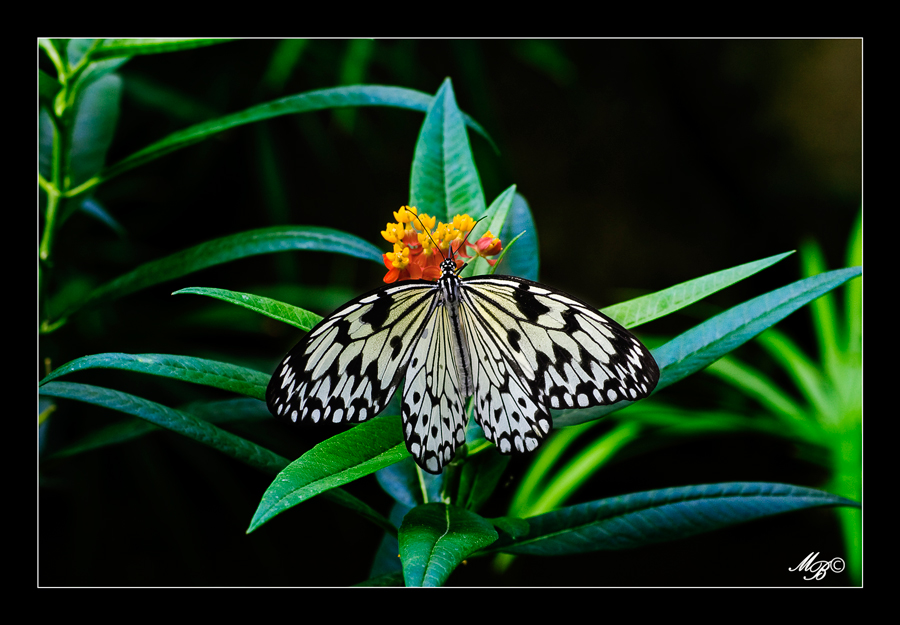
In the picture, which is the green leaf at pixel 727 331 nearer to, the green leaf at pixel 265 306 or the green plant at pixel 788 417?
the green leaf at pixel 265 306

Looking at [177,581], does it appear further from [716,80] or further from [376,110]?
[716,80]

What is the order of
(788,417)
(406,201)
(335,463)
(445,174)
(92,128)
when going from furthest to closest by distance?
1. (406,201)
2. (788,417)
3. (92,128)
4. (445,174)
5. (335,463)

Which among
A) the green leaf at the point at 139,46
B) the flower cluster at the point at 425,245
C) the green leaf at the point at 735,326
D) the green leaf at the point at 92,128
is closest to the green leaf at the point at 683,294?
the green leaf at the point at 735,326

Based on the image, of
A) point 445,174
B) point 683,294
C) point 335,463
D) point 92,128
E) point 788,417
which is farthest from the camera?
point 788,417

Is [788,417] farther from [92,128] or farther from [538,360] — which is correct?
[92,128]

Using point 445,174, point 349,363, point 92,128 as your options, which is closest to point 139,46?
point 92,128

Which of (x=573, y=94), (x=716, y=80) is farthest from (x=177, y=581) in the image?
(x=716, y=80)
